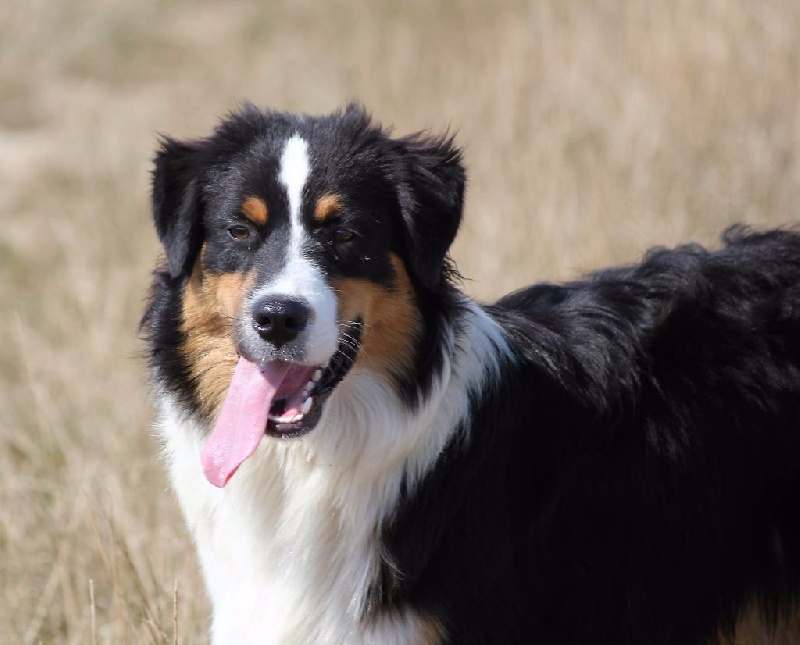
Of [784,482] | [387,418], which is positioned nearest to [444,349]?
[387,418]

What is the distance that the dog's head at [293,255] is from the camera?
127 inches

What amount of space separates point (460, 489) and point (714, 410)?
939 millimetres

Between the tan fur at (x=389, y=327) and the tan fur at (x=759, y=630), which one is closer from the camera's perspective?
the tan fur at (x=389, y=327)

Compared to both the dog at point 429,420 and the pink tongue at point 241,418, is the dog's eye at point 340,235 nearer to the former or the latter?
the dog at point 429,420

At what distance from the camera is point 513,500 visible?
3559 millimetres

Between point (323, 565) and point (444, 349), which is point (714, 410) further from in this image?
point (323, 565)

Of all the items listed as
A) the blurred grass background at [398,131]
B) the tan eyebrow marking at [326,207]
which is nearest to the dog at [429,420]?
the tan eyebrow marking at [326,207]

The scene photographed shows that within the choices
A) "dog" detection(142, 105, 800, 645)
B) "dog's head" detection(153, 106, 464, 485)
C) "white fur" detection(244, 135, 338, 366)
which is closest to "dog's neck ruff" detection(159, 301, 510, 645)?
"dog" detection(142, 105, 800, 645)

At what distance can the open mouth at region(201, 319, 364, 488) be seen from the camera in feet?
10.7

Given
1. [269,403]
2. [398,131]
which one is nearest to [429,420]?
[269,403]

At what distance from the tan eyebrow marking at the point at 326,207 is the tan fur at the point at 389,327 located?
0.21 m

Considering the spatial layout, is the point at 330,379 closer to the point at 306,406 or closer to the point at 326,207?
the point at 306,406

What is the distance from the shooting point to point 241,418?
10.8 feet

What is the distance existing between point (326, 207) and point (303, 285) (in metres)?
0.31
